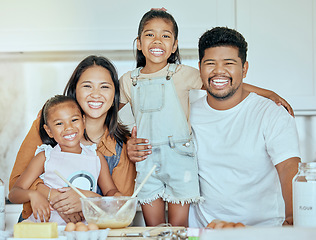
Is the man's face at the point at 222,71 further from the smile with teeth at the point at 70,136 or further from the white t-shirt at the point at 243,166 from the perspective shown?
the smile with teeth at the point at 70,136

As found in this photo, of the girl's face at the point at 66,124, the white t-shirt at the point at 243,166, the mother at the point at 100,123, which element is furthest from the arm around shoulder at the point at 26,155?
the white t-shirt at the point at 243,166

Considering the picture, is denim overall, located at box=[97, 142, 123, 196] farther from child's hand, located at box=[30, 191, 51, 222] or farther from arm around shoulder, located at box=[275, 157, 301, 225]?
arm around shoulder, located at box=[275, 157, 301, 225]

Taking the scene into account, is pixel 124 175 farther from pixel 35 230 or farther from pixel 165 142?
pixel 35 230

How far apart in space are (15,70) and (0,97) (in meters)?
0.19

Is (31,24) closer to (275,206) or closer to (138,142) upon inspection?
(138,142)

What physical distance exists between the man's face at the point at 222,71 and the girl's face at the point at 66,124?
1.65ft

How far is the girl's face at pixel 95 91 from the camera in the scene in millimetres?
1793

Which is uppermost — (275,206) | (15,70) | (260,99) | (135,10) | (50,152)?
(135,10)

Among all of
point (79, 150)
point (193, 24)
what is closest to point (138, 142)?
point (79, 150)

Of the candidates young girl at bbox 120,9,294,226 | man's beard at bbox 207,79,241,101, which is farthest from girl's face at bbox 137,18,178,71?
man's beard at bbox 207,79,241,101

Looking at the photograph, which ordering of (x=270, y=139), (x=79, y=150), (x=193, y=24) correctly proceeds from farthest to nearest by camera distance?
(x=193, y=24), (x=79, y=150), (x=270, y=139)

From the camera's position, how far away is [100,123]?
188 centimetres

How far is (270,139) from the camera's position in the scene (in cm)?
162

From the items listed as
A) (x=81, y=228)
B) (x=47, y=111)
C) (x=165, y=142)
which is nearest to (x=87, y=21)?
(x=47, y=111)
